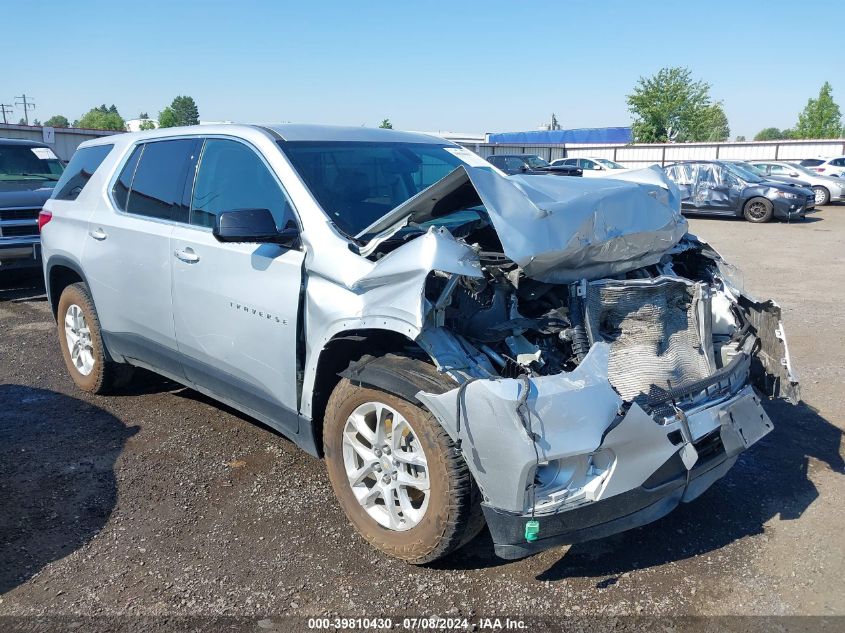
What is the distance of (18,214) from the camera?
9078 mm

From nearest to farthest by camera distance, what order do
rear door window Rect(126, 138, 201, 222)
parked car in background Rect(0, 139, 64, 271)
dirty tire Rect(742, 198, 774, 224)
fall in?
1. rear door window Rect(126, 138, 201, 222)
2. parked car in background Rect(0, 139, 64, 271)
3. dirty tire Rect(742, 198, 774, 224)

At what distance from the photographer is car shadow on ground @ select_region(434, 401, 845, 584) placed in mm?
3158

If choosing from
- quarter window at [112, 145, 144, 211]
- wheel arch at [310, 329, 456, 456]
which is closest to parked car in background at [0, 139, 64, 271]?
quarter window at [112, 145, 144, 211]

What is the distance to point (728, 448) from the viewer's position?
9.87 ft

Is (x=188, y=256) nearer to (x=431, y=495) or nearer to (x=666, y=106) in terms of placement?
(x=431, y=495)

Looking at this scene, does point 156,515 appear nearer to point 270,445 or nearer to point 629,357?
point 270,445

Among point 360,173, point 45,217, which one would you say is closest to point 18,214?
point 45,217

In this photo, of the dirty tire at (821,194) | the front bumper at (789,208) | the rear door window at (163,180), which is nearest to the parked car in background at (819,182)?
the dirty tire at (821,194)

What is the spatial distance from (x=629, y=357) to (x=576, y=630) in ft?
4.11

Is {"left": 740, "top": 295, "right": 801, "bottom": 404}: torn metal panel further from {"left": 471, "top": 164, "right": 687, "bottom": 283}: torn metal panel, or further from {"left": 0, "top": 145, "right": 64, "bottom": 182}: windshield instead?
{"left": 0, "top": 145, "right": 64, "bottom": 182}: windshield

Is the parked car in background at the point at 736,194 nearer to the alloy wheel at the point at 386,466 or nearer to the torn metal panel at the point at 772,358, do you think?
the torn metal panel at the point at 772,358

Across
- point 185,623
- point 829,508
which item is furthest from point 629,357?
point 185,623

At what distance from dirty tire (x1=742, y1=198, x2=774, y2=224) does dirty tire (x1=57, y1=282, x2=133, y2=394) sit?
16823mm

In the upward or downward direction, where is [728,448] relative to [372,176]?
downward
